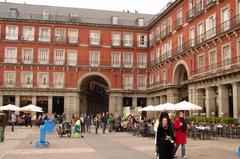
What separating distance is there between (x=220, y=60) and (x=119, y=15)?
1159 inches

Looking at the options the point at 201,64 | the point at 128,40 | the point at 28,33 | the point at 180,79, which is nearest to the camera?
the point at 201,64

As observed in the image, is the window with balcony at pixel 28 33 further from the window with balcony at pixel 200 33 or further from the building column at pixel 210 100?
the building column at pixel 210 100

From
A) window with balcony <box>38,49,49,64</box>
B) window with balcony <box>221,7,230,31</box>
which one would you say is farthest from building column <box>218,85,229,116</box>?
window with balcony <box>38,49,49,64</box>

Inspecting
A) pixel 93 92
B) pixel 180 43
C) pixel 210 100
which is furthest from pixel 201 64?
pixel 93 92

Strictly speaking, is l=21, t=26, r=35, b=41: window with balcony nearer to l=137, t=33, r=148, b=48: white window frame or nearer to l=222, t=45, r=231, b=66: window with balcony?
l=137, t=33, r=148, b=48: white window frame

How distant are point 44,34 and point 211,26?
1035 inches

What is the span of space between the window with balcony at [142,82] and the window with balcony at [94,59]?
6.66 metres

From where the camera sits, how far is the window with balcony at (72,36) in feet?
161

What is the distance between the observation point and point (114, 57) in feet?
165

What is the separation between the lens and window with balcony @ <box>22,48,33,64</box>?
47688 mm

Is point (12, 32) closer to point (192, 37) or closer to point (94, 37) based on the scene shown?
point (94, 37)

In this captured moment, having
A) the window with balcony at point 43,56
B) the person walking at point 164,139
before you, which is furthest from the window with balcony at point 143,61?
the person walking at point 164,139

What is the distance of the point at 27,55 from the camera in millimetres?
47844

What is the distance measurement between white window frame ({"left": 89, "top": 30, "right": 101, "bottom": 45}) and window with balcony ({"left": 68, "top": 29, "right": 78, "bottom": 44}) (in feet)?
7.03
